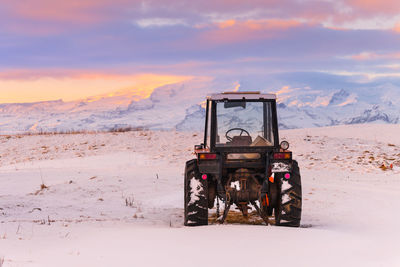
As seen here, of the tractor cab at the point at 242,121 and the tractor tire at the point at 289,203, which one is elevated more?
the tractor cab at the point at 242,121

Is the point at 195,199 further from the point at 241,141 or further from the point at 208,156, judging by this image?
the point at 241,141

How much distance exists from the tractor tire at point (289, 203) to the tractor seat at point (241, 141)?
0.81 m

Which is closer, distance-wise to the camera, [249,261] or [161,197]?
[249,261]

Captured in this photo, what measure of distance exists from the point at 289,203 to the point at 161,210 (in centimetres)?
365

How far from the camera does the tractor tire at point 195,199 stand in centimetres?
736

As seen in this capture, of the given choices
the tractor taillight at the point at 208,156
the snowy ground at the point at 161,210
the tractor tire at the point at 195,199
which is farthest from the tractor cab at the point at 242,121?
the snowy ground at the point at 161,210

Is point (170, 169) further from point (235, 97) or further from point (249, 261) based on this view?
point (249, 261)

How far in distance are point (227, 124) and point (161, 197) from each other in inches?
192

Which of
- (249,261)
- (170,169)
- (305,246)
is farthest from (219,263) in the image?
(170,169)

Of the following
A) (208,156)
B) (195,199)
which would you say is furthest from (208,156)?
(195,199)

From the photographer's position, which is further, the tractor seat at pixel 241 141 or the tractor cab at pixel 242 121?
the tractor seat at pixel 241 141

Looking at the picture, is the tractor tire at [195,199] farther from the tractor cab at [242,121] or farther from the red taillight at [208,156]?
the tractor cab at [242,121]

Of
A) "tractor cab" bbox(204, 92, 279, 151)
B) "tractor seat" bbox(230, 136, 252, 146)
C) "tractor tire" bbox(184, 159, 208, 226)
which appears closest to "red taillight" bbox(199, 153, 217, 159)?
"tractor cab" bbox(204, 92, 279, 151)

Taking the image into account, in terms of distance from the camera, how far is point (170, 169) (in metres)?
17.1
